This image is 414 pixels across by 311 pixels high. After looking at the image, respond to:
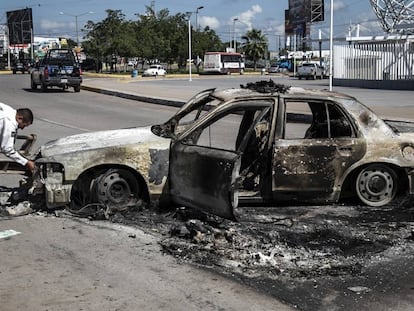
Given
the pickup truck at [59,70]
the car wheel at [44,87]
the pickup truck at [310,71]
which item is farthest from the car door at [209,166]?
the pickup truck at [310,71]

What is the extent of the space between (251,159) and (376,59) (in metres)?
32.4

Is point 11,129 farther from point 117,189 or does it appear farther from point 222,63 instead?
point 222,63

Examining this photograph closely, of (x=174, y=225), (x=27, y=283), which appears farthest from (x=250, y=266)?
(x=27, y=283)

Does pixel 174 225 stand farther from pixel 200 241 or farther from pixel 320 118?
pixel 320 118

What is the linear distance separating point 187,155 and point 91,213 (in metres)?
1.27

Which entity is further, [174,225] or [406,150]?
[406,150]

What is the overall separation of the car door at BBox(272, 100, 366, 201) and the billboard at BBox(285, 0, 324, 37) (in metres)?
83.4

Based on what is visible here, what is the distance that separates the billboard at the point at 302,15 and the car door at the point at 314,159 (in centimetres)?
8341

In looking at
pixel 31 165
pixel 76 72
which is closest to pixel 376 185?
pixel 31 165

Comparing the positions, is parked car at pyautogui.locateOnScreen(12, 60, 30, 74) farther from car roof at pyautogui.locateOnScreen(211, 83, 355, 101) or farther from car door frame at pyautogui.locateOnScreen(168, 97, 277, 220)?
car door frame at pyautogui.locateOnScreen(168, 97, 277, 220)

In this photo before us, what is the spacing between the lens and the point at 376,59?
36625 millimetres

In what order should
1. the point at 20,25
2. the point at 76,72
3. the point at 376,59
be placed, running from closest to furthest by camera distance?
the point at 76,72, the point at 376,59, the point at 20,25

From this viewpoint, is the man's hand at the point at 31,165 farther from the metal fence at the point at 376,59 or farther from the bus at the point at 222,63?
the bus at the point at 222,63

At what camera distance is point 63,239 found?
5.72m
